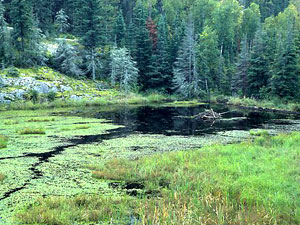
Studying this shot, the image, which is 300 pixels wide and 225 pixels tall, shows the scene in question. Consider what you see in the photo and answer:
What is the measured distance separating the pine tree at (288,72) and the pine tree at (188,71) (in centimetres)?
1631

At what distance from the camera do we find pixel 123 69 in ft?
174

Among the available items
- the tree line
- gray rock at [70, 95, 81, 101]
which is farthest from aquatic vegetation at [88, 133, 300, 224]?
gray rock at [70, 95, 81, 101]

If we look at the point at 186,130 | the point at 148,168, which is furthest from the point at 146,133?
the point at 148,168

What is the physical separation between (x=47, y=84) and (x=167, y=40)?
29.8m

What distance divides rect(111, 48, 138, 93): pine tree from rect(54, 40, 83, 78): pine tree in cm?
645

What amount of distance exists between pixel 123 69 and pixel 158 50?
415 inches

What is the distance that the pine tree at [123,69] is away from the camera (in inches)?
2035

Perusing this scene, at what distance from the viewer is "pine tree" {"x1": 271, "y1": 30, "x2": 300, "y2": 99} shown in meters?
38.4

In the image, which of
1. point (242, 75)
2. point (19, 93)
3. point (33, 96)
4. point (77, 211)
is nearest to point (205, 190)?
point (77, 211)

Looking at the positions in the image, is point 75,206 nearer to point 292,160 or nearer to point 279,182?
point 279,182

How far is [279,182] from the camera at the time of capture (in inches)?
358

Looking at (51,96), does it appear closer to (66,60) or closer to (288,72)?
(66,60)

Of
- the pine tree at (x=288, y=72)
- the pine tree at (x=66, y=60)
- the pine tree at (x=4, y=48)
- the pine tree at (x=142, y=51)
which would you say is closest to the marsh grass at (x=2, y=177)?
the pine tree at (x=4, y=48)

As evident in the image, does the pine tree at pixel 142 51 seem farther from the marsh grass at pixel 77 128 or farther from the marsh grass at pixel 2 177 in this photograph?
the marsh grass at pixel 2 177
